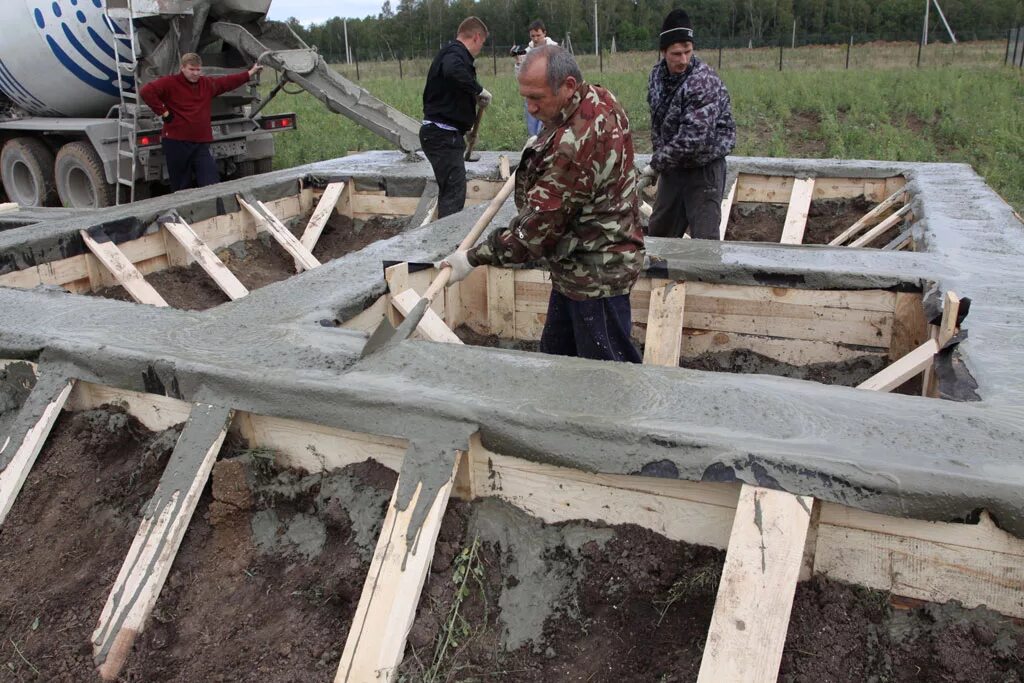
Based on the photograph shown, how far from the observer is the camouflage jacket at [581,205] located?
281 centimetres

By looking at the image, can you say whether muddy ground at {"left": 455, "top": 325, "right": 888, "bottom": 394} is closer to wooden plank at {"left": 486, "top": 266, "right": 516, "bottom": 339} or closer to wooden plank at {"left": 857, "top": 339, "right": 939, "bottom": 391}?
wooden plank at {"left": 486, "top": 266, "right": 516, "bottom": 339}

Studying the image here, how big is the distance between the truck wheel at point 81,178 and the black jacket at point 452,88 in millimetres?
4159

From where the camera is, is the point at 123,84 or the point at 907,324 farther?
the point at 123,84

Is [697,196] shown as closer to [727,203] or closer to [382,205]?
[727,203]

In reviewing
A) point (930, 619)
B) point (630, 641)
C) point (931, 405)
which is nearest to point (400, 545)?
point (630, 641)

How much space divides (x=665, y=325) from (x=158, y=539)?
2.51m

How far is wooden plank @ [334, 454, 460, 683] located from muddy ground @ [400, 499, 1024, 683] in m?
0.15

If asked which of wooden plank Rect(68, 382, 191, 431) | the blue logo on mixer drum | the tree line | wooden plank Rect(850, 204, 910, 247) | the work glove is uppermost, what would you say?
the tree line

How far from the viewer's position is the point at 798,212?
654 centimetres

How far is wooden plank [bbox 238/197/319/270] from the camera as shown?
5.96 meters

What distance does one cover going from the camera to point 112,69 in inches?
314

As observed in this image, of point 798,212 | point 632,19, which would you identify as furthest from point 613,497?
point 632,19

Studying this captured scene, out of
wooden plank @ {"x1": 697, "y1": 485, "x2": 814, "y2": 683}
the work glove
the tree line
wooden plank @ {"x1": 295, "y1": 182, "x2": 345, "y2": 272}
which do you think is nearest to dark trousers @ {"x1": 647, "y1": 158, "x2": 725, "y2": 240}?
the work glove

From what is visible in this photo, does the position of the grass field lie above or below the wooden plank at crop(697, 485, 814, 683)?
above
